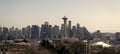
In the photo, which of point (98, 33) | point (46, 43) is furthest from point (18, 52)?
point (98, 33)

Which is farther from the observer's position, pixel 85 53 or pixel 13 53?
pixel 85 53

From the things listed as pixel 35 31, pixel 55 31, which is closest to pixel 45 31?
pixel 55 31

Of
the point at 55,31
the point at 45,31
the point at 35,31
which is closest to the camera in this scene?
the point at 45,31

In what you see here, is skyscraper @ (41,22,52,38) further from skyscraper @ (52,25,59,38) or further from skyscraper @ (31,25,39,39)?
skyscraper @ (31,25,39,39)

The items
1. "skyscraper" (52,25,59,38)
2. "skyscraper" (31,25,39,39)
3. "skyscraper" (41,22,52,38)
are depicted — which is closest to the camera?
"skyscraper" (41,22,52,38)

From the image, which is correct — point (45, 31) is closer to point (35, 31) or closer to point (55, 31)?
point (55, 31)

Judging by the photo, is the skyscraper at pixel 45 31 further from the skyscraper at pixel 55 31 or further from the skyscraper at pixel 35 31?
the skyscraper at pixel 35 31

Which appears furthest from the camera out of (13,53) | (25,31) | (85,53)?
(25,31)

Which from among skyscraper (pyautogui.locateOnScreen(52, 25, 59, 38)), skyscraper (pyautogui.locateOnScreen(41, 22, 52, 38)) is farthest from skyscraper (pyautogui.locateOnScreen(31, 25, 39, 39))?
skyscraper (pyautogui.locateOnScreen(52, 25, 59, 38))

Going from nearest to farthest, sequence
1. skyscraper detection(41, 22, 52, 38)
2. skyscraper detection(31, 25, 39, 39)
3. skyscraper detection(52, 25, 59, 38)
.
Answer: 1. skyscraper detection(41, 22, 52, 38)
2. skyscraper detection(52, 25, 59, 38)
3. skyscraper detection(31, 25, 39, 39)

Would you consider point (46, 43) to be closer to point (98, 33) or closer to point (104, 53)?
point (104, 53)

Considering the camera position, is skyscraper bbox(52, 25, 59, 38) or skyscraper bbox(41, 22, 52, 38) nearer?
skyscraper bbox(41, 22, 52, 38)
